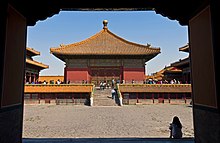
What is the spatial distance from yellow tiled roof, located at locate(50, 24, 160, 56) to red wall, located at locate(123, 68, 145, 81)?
2.75 m

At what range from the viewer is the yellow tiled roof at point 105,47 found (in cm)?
3000

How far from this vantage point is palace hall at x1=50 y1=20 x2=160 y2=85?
29734 mm

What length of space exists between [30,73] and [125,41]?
1819 centimetres

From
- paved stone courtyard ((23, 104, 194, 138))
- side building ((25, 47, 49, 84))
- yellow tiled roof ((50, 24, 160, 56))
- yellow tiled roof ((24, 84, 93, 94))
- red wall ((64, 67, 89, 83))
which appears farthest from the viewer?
side building ((25, 47, 49, 84))

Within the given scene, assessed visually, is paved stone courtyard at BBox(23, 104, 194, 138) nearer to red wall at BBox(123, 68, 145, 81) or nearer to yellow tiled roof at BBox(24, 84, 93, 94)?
yellow tiled roof at BBox(24, 84, 93, 94)

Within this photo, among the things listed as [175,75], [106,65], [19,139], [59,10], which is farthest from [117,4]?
[175,75]

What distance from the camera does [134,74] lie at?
30.0 meters

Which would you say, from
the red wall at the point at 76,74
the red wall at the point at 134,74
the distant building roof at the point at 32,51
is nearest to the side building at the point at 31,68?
the distant building roof at the point at 32,51

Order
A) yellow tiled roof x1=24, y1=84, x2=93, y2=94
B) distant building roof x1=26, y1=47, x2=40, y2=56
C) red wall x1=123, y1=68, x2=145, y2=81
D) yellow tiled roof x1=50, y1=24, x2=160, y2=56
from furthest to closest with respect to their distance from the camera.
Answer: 1. distant building roof x1=26, y1=47, x2=40, y2=56
2. yellow tiled roof x1=50, y1=24, x2=160, y2=56
3. red wall x1=123, y1=68, x2=145, y2=81
4. yellow tiled roof x1=24, y1=84, x2=93, y2=94

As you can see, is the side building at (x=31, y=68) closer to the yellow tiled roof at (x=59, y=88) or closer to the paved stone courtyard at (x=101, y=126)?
the yellow tiled roof at (x=59, y=88)

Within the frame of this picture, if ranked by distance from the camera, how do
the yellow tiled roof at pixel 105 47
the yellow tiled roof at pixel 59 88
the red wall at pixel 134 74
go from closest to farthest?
the yellow tiled roof at pixel 59 88 → the red wall at pixel 134 74 → the yellow tiled roof at pixel 105 47

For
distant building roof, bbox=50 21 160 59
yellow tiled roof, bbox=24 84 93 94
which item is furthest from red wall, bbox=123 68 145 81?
yellow tiled roof, bbox=24 84 93 94

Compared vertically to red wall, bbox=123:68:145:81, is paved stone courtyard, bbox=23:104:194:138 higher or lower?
lower

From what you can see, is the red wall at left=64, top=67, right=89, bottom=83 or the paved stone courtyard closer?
the paved stone courtyard
